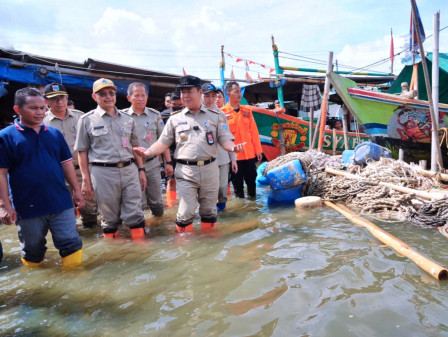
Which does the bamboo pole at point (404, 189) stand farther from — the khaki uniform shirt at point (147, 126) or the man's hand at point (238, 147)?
the khaki uniform shirt at point (147, 126)

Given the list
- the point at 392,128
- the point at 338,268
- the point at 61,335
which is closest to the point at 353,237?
the point at 338,268

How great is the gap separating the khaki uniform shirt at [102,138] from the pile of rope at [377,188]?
10.6 feet

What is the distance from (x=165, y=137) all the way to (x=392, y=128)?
24.2ft

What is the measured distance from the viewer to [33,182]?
113 inches

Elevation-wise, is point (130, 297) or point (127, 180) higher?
point (127, 180)

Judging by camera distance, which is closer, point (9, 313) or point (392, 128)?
point (9, 313)

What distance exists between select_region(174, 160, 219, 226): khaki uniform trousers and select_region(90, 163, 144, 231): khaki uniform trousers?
51 cm

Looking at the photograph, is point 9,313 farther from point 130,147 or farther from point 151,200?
point 151,200

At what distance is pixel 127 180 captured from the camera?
380cm

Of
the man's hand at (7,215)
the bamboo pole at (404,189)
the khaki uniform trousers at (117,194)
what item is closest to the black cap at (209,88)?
the khaki uniform trousers at (117,194)

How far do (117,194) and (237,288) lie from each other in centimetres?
196

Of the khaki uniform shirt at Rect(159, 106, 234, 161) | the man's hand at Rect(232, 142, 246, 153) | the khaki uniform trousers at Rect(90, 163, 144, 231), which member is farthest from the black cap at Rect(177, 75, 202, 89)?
the khaki uniform trousers at Rect(90, 163, 144, 231)

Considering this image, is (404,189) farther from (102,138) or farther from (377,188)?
(102,138)

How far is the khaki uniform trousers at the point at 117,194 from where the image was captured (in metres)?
3.69
